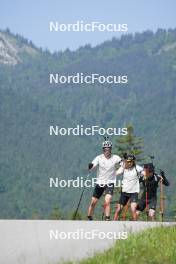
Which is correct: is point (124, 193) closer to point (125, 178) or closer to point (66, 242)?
point (125, 178)

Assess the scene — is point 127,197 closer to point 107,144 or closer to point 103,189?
point 103,189

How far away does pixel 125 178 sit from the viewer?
47.1ft

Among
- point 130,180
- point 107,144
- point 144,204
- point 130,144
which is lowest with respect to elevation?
point 144,204

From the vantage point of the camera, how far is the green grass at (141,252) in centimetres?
995

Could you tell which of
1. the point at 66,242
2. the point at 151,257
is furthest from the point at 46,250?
the point at 151,257

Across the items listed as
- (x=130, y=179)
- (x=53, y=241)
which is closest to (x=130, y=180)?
(x=130, y=179)

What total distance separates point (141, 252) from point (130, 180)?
4222mm

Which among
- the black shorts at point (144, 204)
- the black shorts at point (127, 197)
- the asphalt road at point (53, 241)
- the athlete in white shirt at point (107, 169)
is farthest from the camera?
the black shorts at point (144, 204)

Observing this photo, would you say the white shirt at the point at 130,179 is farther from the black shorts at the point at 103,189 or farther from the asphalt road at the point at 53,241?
the asphalt road at the point at 53,241

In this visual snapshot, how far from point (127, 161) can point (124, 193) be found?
89cm

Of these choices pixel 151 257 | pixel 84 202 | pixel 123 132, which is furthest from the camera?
pixel 84 202

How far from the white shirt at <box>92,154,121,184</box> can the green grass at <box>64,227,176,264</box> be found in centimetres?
271

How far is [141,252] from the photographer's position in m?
10.3

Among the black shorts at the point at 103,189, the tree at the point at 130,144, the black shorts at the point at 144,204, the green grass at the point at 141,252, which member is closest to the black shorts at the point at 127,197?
the black shorts at the point at 103,189
